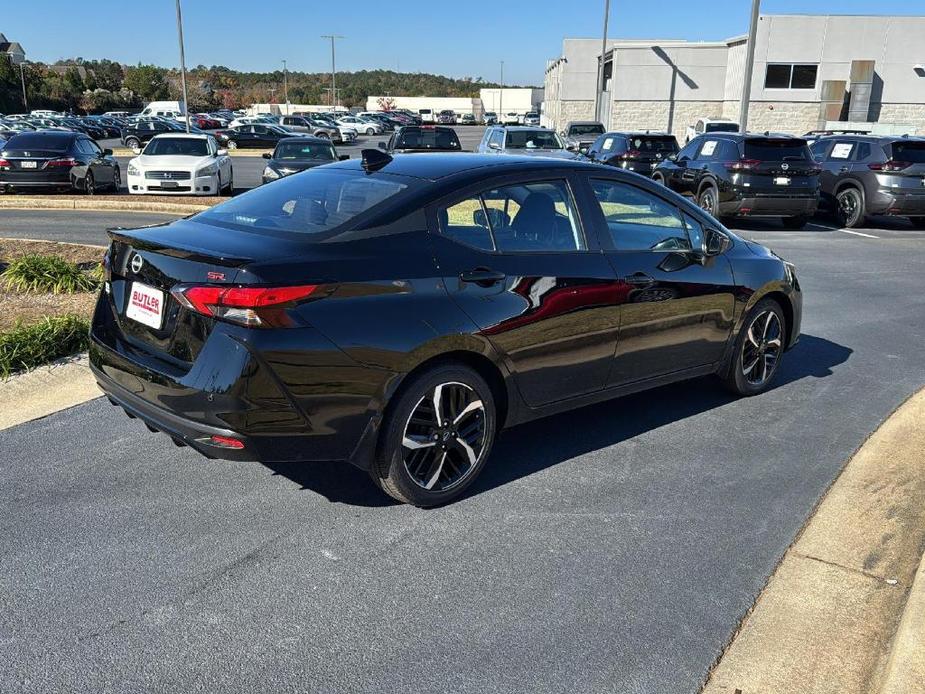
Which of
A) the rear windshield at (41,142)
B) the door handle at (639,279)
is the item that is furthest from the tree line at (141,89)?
the door handle at (639,279)

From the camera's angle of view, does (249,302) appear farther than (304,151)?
No

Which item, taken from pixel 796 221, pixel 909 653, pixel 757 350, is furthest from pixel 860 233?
pixel 909 653

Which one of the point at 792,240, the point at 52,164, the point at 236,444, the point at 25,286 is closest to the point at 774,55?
the point at 792,240

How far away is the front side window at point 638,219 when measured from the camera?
15.8ft

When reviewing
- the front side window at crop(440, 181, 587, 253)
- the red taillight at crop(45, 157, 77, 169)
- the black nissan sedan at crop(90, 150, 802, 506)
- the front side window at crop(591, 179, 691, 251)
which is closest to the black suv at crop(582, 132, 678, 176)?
the red taillight at crop(45, 157, 77, 169)

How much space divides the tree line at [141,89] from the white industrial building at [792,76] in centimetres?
6842

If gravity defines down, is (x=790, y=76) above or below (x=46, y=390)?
above

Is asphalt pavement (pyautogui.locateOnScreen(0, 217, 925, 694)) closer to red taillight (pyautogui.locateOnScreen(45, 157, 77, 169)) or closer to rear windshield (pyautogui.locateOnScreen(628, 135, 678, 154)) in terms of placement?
red taillight (pyautogui.locateOnScreen(45, 157, 77, 169))

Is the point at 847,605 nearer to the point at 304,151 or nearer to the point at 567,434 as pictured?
the point at 567,434

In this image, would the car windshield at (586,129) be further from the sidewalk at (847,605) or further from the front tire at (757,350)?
the sidewalk at (847,605)

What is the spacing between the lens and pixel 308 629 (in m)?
3.11

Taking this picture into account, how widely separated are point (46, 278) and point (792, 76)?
4459 centimetres

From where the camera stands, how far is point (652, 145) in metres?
22.2

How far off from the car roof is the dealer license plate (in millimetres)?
1404
